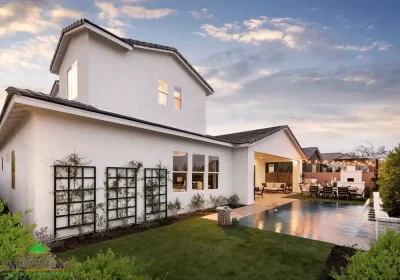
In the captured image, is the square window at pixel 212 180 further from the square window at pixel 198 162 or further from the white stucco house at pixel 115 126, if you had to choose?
the square window at pixel 198 162

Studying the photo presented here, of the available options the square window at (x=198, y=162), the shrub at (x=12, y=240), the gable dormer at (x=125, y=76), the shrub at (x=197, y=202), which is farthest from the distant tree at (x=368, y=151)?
the shrub at (x=12, y=240)

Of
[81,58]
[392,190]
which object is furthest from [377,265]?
[81,58]

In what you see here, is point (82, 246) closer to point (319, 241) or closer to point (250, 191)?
point (319, 241)

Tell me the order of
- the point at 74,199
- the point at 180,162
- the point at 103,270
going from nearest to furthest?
the point at 103,270
the point at 74,199
the point at 180,162

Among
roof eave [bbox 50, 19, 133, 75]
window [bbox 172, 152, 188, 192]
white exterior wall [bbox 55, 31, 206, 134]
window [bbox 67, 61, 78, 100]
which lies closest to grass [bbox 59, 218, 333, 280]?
window [bbox 172, 152, 188, 192]

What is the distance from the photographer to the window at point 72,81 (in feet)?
36.0

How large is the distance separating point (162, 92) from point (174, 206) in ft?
21.5

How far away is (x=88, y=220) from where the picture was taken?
297 inches

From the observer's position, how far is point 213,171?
1366cm

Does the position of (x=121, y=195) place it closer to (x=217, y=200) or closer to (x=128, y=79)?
(x=128, y=79)

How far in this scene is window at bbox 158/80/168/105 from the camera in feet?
44.4

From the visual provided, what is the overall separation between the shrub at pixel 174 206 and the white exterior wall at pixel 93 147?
221 millimetres

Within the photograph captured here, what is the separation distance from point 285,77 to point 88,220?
1622 centimetres

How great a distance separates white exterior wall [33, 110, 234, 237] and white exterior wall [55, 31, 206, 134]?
2.54 m
